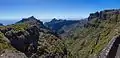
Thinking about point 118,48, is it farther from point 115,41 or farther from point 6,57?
point 6,57

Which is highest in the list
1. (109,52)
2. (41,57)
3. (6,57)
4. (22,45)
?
(109,52)

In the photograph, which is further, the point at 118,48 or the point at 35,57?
the point at 35,57

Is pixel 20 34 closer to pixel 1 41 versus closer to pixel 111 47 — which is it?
pixel 1 41

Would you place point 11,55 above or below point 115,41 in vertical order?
below

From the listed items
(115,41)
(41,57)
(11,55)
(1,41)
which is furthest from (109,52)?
(41,57)

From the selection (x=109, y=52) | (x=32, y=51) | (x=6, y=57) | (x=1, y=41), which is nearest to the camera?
(x=109, y=52)

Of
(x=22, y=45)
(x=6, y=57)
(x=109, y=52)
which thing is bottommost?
(x=22, y=45)

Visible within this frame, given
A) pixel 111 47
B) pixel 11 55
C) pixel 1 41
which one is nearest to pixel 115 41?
pixel 111 47

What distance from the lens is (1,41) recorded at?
160m

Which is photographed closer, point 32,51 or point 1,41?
point 1,41

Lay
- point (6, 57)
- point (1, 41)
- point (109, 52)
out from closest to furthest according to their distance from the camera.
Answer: point (109, 52), point (6, 57), point (1, 41)

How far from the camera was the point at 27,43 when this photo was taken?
195 m

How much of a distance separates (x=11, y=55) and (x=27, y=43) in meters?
102

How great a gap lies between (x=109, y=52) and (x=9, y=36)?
Result: 130 m
